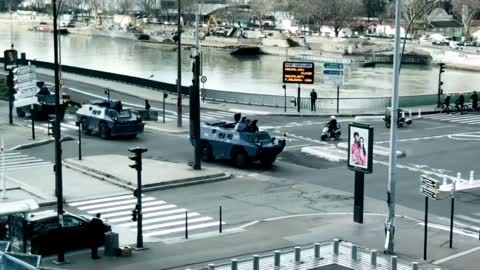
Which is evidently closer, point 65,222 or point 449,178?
point 65,222

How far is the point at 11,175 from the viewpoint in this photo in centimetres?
3325

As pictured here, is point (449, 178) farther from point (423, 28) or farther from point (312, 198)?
point (423, 28)

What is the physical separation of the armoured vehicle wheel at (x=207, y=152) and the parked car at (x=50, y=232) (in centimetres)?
1417

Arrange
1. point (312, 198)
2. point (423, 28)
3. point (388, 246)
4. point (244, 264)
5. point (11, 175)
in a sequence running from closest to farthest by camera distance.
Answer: point (244, 264)
point (388, 246)
point (312, 198)
point (11, 175)
point (423, 28)

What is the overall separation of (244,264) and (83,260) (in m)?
4.16

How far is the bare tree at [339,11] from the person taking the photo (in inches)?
6713

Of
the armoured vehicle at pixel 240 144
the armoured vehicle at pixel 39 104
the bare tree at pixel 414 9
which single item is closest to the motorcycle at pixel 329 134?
the armoured vehicle at pixel 240 144

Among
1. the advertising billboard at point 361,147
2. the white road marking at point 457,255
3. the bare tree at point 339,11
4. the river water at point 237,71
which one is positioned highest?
the bare tree at point 339,11

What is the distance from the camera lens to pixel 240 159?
35.3m

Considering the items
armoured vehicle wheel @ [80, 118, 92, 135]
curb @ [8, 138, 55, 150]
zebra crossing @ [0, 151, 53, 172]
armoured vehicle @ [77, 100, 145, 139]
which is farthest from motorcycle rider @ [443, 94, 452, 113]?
zebra crossing @ [0, 151, 53, 172]

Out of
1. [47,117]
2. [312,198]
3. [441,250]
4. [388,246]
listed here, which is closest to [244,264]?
[388,246]

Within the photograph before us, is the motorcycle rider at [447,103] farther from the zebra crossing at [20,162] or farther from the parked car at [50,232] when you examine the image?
the parked car at [50,232]

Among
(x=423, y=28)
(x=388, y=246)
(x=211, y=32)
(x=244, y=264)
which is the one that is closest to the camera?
(x=244, y=264)

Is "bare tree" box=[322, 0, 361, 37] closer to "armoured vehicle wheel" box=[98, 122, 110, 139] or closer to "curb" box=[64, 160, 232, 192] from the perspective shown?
"armoured vehicle wheel" box=[98, 122, 110, 139]
